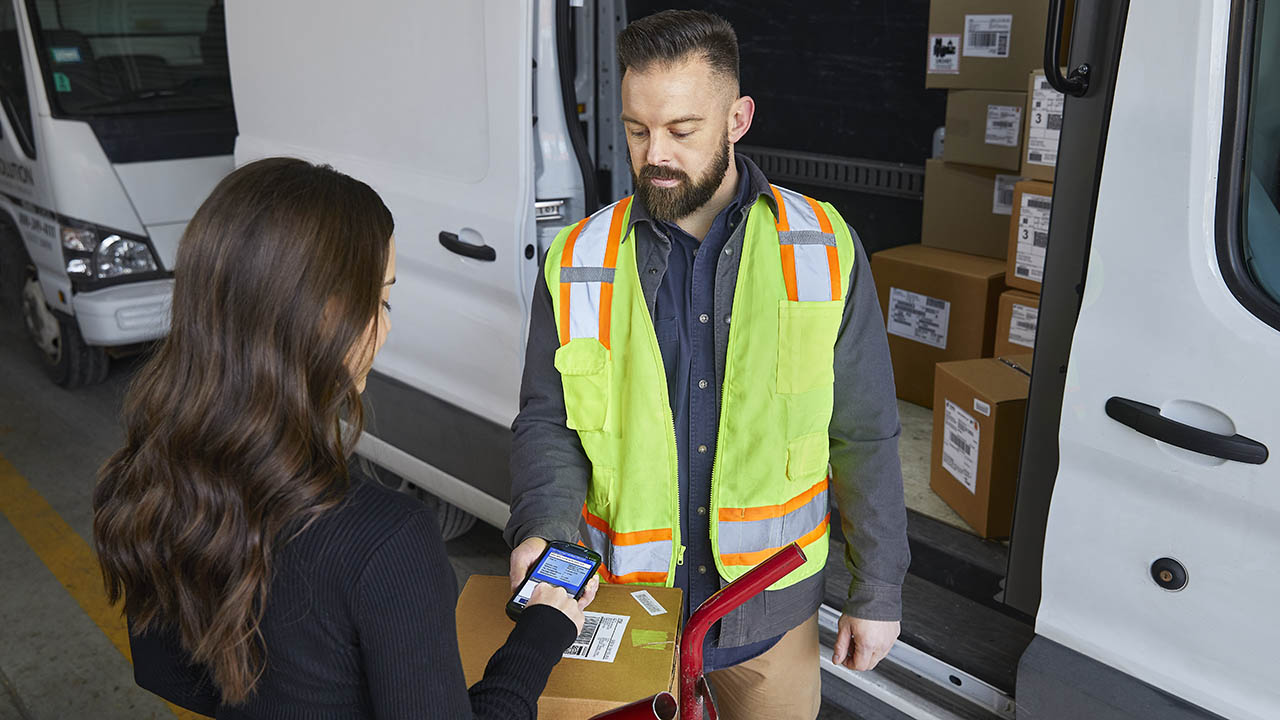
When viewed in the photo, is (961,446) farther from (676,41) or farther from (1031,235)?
(676,41)

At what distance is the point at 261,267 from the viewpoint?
1.16 m

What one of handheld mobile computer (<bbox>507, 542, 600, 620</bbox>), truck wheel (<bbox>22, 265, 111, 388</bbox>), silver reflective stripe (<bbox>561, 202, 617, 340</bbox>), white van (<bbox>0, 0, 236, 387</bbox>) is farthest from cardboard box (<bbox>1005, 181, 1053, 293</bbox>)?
truck wheel (<bbox>22, 265, 111, 388</bbox>)

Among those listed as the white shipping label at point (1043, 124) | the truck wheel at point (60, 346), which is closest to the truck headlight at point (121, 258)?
the truck wheel at point (60, 346)

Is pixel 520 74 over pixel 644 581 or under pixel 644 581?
over

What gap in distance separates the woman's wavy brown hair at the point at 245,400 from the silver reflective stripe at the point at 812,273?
2.55ft

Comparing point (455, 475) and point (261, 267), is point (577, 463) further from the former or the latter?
point (455, 475)

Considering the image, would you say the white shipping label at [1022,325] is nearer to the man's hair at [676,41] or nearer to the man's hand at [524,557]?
the man's hair at [676,41]

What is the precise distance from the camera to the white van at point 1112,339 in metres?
1.49

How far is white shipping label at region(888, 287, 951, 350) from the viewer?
12.1ft

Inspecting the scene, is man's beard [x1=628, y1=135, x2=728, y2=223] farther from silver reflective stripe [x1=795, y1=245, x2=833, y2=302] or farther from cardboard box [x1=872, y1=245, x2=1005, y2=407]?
cardboard box [x1=872, y1=245, x2=1005, y2=407]

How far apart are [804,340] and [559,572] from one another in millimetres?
574

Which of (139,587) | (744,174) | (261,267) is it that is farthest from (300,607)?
(744,174)

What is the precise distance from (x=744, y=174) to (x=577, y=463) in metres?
0.60

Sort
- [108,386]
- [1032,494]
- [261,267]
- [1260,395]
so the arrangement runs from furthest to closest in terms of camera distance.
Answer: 1. [108,386]
2. [1032,494]
3. [1260,395]
4. [261,267]
